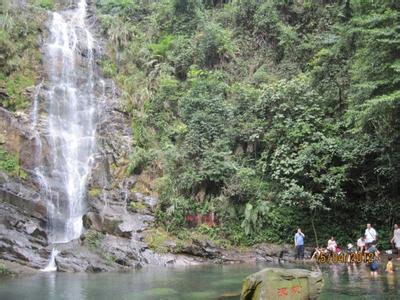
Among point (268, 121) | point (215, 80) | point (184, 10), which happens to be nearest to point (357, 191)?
point (268, 121)

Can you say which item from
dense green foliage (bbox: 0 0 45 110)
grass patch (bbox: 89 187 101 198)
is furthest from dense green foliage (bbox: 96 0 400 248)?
dense green foliage (bbox: 0 0 45 110)

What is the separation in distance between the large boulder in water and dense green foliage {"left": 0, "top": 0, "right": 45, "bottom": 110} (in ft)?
68.8

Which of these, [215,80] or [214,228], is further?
[215,80]

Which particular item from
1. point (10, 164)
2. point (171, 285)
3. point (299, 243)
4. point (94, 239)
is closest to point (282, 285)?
point (171, 285)

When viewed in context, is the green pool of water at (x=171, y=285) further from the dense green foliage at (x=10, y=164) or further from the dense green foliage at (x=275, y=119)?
the dense green foliage at (x=10, y=164)

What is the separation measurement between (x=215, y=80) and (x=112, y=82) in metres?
7.55

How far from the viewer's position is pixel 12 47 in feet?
95.1

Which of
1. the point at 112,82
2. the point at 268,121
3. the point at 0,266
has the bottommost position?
A: the point at 0,266

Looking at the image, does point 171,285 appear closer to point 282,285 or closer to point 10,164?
point 282,285

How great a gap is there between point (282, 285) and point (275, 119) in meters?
15.2

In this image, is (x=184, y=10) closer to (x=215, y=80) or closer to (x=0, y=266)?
(x=215, y=80)

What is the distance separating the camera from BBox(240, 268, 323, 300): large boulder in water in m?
9.62

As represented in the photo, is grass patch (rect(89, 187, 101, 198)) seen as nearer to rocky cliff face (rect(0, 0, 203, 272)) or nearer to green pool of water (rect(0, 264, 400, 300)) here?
rocky cliff face (rect(0, 0, 203, 272))
